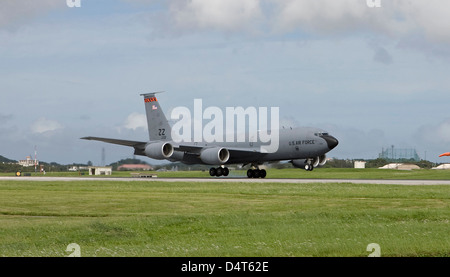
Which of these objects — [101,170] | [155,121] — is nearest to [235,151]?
[155,121]

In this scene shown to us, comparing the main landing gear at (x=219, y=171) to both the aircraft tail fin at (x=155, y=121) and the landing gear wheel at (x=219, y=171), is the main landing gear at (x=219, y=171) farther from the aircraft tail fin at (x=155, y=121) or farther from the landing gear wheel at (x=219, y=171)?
the aircraft tail fin at (x=155, y=121)

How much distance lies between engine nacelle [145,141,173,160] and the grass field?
68.4ft

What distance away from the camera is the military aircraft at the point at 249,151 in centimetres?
5441

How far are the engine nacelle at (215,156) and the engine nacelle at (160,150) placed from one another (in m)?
3.16

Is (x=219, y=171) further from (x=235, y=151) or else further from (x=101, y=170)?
(x=101, y=170)

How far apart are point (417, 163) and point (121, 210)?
113087 mm

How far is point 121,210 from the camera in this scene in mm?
28188

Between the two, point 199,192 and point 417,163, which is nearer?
point 199,192

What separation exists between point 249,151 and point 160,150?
8.17 metres
